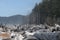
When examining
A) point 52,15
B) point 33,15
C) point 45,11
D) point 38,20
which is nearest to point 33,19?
point 33,15

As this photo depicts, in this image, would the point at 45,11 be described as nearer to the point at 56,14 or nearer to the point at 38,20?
the point at 38,20

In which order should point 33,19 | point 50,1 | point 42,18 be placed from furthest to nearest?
point 33,19
point 42,18
point 50,1

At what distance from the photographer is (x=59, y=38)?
10.5 m

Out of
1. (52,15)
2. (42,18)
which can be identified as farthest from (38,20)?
(52,15)

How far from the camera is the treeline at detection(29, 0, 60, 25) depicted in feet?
123

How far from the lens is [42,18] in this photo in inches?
1860

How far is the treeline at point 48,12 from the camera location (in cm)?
3756

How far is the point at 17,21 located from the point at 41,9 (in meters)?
15.1

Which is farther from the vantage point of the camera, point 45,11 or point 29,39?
point 45,11

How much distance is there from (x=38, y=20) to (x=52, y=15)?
962 centimetres

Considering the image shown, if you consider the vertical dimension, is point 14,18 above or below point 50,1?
below

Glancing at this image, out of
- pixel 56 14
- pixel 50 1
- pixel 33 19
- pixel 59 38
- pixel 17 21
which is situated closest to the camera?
pixel 59 38

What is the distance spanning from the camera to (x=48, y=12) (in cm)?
4288

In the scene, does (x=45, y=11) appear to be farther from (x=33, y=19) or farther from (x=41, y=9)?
(x=33, y=19)
